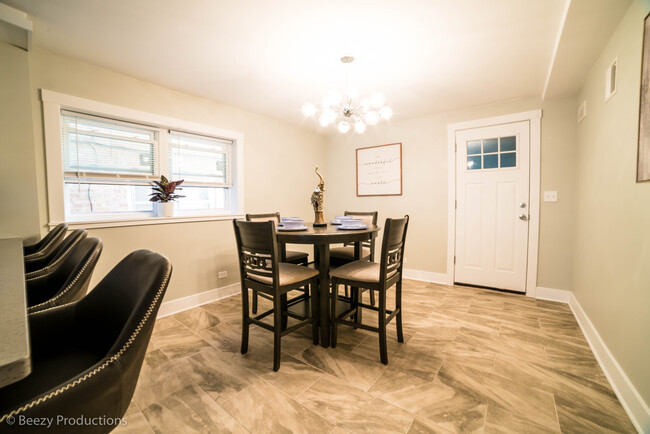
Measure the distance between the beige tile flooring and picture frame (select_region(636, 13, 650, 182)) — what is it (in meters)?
1.29

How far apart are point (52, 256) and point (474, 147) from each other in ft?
13.9

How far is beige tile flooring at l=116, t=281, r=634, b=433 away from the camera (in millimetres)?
1331

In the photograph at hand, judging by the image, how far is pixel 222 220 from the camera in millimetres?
3221

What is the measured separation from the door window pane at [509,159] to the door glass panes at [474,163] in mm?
259

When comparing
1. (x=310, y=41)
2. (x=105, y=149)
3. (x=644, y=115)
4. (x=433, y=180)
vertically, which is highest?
(x=310, y=41)

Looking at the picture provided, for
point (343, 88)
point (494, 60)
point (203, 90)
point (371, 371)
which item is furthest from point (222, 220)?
point (494, 60)

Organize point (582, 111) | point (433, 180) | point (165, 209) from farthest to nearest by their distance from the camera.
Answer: point (433, 180)
point (165, 209)
point (582, 111)

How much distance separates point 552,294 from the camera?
119 inches

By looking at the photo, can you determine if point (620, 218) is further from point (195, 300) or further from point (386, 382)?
point (195, 300)

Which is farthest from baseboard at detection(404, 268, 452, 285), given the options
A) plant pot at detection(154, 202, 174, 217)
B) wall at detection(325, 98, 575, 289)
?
plant pot at detection(154, 202, 174, 217)

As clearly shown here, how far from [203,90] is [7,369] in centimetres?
299

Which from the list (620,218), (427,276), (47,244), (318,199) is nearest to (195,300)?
(47,244)

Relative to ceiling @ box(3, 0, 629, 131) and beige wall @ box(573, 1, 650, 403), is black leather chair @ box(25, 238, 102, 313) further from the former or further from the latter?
beige wall @ box(573, 1, 650, 403)

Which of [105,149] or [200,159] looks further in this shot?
[200,159]
